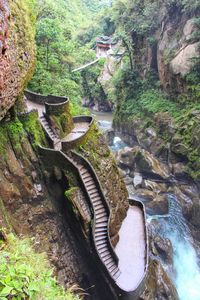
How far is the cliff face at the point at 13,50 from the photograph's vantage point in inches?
355

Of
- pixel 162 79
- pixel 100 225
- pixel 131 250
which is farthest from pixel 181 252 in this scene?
pixel 162 79

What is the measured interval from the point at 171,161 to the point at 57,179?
1379cm

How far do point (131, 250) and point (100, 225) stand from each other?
2.26 meters

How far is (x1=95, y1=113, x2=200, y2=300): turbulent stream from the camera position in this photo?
58.3 ft

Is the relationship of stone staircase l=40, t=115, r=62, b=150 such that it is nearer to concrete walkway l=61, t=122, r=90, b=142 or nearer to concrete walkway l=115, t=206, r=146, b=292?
concrete walkway l=61, t=122, r=90, b=142

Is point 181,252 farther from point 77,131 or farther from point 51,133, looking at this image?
point 51,133

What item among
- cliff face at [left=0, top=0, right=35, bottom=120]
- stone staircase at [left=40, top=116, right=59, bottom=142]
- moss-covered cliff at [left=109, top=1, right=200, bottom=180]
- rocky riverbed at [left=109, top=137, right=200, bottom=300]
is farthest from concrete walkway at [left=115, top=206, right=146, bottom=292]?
cliff face at [left=0, top=0, right=35, bottom=120]

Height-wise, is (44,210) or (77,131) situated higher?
(77,131)

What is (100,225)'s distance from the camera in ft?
47.8

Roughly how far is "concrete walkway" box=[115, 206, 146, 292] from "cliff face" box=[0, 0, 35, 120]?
9.11 m

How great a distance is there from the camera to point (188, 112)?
26.2 m

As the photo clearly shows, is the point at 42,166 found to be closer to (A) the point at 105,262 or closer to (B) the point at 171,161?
(A) the point at 105,262

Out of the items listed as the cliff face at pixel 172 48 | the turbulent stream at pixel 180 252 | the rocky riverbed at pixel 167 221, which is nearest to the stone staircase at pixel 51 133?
the rocky riverbed at pixel 167 221

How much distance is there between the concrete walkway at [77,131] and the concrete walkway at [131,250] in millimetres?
5577
